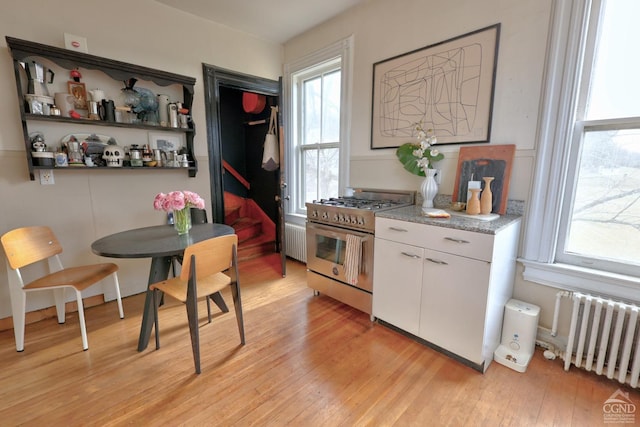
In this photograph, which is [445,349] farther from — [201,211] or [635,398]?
[201,211]

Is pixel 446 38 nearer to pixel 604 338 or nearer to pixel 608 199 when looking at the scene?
pixel 608 199

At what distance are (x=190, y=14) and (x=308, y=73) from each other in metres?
1.34

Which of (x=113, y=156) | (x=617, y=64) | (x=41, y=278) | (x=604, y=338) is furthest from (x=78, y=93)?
(x=604, y=338)

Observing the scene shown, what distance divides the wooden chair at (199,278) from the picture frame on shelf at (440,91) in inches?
69.5

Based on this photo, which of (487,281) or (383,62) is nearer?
(487,281)

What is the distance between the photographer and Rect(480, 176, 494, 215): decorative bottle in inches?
76.6

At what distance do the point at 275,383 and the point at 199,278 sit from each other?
0.78 m

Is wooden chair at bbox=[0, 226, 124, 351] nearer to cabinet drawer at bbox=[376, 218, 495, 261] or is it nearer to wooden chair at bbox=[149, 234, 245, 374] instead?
wooden chair at bbox=[149, 234, 245, 374]

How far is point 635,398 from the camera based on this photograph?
1.54 metres

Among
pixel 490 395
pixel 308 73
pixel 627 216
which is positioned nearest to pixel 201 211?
pixel 308 73

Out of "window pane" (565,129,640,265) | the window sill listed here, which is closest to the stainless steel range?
the window sill

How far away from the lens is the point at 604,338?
158 centimetres

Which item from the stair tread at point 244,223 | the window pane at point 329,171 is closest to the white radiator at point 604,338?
the window pane at point 329,171

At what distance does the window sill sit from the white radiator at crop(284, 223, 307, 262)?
229cm
